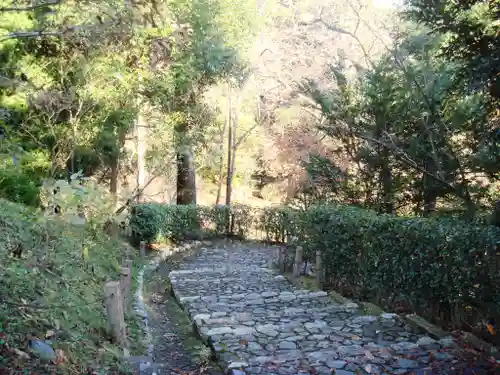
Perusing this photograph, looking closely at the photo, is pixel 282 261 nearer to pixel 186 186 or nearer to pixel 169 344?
pixel 169 344

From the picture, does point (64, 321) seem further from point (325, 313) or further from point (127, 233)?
point (127, 233)

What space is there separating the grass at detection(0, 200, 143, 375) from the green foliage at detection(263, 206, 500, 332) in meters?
3.48

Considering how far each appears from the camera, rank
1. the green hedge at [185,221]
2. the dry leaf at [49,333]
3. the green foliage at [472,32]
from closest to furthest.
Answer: the dry leaf at [49,333] < the green foliage at [472,32] < the green hedge at [185,221]

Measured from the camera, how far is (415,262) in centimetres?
565

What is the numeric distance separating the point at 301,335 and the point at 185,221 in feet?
41.0

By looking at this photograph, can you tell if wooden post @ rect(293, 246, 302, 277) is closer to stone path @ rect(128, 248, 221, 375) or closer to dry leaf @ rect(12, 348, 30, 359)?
stone path @ rect(128, 248, 221, 375)

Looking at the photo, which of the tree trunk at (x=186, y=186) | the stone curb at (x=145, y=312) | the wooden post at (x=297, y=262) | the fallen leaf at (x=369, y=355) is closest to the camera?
the fallen leaf at (x=369, y=355)

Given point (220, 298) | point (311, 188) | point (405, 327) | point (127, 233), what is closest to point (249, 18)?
point (311, 188)

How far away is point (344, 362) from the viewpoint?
4.21 metres

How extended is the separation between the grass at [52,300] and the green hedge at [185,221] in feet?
24.2

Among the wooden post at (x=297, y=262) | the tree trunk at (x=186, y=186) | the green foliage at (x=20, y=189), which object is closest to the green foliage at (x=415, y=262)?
the wooden post at (x=297, y=262)

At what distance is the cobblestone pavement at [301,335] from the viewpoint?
163 inches

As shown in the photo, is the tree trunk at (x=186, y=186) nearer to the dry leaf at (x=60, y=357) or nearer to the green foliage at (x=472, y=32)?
the green foliage at (x=472, y=32)

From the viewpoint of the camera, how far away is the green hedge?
14570 mm
